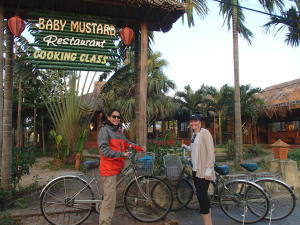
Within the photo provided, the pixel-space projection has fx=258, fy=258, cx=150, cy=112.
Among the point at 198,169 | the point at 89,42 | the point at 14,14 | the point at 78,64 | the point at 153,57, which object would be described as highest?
the point at 153,57

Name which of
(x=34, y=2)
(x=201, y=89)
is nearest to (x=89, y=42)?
(x=34, y=2)

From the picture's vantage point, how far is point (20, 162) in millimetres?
5348

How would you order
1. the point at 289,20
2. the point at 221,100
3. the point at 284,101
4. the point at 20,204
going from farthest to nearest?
1. the point at 221,100
2. the point at 284,101
3. the point at 289,20
4. the point at 20,204

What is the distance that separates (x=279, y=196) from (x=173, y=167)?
1.87 metres

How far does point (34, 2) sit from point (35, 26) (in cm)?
59

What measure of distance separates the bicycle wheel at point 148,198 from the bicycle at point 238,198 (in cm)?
85

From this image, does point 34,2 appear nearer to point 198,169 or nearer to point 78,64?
point 78,64

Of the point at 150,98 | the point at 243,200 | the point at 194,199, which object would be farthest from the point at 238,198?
the point at 150,98

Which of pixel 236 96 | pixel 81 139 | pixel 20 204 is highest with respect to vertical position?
pixel 236 96

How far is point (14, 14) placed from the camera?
519cm

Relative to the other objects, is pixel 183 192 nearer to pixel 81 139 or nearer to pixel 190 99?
pixel 81 139

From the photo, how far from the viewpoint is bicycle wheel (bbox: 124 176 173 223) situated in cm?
418

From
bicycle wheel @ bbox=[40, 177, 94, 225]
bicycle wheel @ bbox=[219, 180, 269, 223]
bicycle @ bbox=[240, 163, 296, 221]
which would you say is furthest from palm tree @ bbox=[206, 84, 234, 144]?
bicycle wheel @ bbox=[40, 177, 94, 225]

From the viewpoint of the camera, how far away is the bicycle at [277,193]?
14.2 feet
